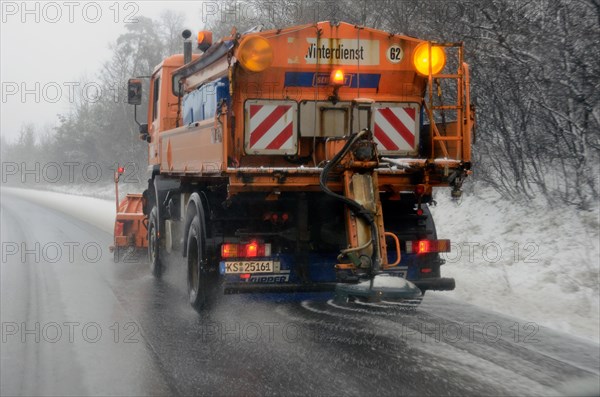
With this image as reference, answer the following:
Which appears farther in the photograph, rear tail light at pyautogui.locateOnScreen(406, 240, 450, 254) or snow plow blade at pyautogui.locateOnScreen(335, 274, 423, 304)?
rear tail light at pyautogui.locateOnScreen(406, 240, 450, 254)

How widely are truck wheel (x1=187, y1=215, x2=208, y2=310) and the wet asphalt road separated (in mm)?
194

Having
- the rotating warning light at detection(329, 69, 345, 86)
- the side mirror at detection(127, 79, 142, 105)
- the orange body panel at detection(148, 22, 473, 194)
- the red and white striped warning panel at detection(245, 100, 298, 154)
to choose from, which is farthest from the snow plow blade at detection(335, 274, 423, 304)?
the side mirror at detection(127, 79, 142, 105)

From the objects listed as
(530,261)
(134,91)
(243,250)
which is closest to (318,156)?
(243,250)

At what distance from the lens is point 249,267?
273 inches

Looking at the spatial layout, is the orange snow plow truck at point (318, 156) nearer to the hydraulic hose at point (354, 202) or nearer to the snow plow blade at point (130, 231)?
the hydraulic hose at point (354, 202)

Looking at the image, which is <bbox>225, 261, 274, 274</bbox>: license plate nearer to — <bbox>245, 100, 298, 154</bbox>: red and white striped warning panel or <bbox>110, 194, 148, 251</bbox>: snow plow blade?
<bbox>245, 100, 298, 154</bbox>: red and white striped warning panel

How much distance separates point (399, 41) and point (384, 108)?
2.31 feet

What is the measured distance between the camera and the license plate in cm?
689

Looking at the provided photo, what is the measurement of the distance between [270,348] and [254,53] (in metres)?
2.68

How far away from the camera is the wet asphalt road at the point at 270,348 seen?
5223 millimetres

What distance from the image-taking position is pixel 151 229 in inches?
451

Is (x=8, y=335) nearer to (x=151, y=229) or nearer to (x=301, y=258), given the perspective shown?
(x=301, y=258)

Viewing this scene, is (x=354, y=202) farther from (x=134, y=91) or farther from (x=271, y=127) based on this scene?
(x=134, y=91)

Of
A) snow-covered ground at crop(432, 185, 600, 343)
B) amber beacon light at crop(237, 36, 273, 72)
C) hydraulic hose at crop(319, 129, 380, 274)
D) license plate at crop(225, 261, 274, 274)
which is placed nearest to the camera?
hydraulic hose at crop(319, 129, 380, 274)
